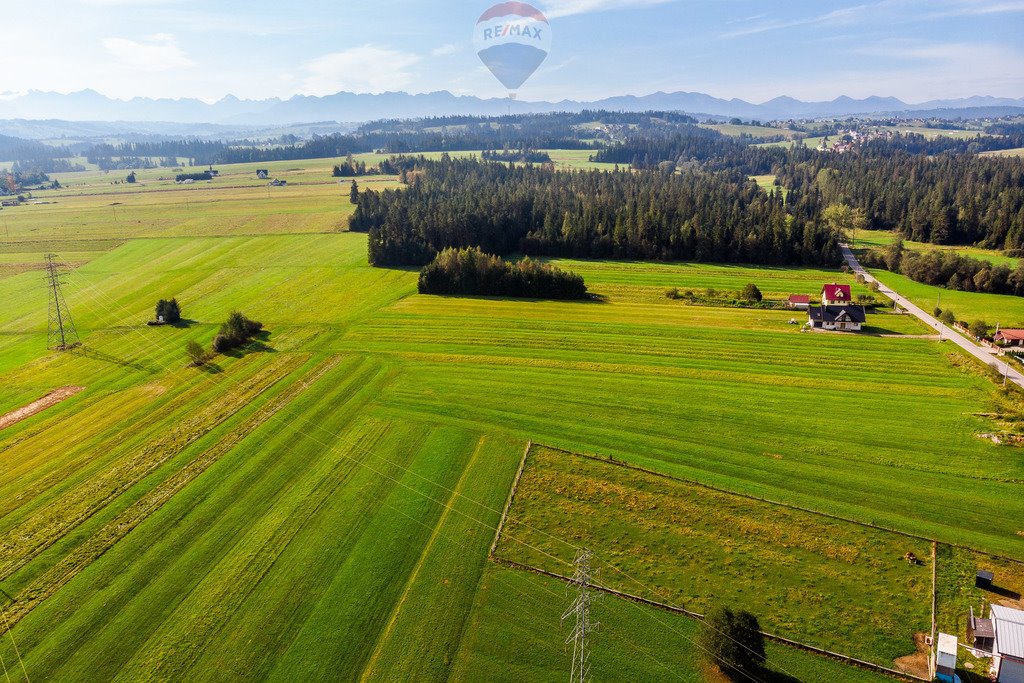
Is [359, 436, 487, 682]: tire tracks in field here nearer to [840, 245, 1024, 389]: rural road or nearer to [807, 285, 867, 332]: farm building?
[807, 285, 867, 332]: farm building

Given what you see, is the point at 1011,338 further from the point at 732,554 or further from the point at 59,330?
the point at 59,330

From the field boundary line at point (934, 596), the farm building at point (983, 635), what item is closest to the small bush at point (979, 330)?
the field boundary line at point (934, 596)

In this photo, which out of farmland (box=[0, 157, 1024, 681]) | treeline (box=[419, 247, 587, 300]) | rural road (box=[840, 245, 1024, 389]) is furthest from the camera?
treeline (box=[419, 247, 587, 300])

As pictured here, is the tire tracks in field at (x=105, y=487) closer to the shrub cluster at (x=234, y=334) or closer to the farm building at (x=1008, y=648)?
the shrub cluster at (x=234, y=334)

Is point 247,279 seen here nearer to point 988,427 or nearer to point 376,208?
point 376,208

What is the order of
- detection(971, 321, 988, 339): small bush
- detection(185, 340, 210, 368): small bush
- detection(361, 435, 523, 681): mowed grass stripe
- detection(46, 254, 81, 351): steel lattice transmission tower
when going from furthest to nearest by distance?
detection(971, 321, 988, 339): small bush, detection(46, 254, 81, 351): steel lattice transmission tower, detection(185, 340, 210, 368): small bush, detection(361, 435, 523, 681): mowed grass stripe

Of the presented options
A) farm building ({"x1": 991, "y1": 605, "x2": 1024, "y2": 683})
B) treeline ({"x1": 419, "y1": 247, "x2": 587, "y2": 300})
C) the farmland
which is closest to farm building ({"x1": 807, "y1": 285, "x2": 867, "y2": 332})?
the farmland

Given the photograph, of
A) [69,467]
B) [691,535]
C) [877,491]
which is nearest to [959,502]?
[877,491]
